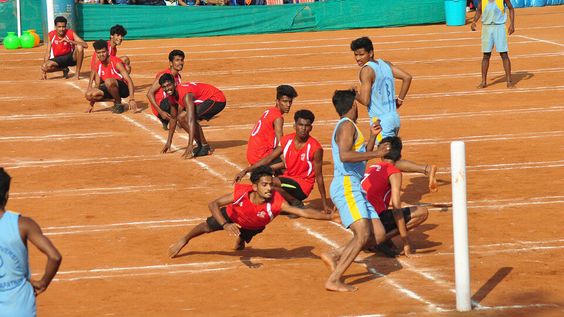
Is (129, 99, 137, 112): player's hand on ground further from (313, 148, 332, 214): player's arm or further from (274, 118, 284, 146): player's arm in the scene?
(313, 148, 332, 214): player's arm

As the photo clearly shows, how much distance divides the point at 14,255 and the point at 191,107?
33.3 ft

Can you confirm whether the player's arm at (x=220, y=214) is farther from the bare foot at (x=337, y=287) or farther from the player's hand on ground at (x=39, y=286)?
the player's hand on ground at (x=39, y=286)

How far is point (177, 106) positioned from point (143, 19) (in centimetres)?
1570

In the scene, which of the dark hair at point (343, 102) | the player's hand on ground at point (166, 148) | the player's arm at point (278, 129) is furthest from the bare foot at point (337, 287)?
the player's hand on ground at point (166, 148)

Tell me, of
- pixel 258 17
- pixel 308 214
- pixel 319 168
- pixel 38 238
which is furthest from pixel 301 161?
pixel 258 17

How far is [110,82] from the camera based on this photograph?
21.7 meters

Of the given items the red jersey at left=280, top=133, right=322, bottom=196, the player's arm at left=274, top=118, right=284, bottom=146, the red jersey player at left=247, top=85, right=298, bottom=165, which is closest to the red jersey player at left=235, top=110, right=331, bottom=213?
the red jersey at left=280, top=133, right=322, bottom=196

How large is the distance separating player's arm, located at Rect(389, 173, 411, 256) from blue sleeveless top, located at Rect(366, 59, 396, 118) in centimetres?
215

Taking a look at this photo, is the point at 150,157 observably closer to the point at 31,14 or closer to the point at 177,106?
the point at 177,106

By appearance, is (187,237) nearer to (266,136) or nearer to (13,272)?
(266,136)

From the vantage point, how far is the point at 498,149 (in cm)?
1802

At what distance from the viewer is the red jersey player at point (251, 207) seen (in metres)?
11.4

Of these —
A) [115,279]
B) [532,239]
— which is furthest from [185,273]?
[532,239]

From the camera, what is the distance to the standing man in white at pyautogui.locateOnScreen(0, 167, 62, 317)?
298 inches
